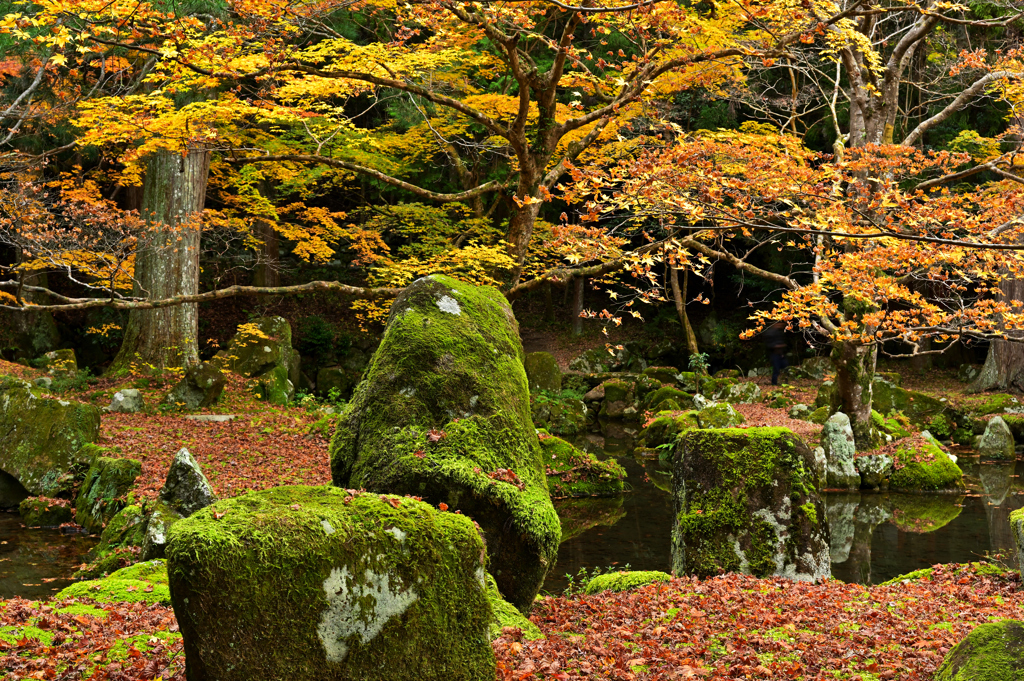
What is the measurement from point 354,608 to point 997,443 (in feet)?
51.3

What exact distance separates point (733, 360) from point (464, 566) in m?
22.9

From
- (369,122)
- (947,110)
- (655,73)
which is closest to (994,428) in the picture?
(947,110)

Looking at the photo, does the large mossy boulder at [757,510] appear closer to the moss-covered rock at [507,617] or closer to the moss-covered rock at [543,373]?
the moss-covered rock at [507,617]

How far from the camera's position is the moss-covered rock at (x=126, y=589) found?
5.41m

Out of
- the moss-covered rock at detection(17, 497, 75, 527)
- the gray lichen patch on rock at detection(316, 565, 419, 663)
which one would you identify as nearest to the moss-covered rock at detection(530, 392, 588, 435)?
the moss-covered rock at detection(17, 497, 75, 527)

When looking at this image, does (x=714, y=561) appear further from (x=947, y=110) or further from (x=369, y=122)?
(x=369, y=122)

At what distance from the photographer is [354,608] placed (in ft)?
10.4

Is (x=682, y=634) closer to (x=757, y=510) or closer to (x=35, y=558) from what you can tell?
(x=757, y=510)

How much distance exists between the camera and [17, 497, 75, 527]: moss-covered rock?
949 cm

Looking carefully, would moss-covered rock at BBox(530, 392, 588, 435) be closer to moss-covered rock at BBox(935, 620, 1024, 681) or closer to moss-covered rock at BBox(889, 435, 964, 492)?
moss-covered rock at BBox(889, 435, 964, 492)

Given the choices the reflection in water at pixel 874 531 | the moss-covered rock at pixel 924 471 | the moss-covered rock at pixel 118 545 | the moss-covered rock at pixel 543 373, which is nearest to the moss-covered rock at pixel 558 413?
the moss-covered rock at pixel 543 373

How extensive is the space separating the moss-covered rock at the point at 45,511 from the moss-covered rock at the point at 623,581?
6.95 metres

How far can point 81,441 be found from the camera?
10.6 m

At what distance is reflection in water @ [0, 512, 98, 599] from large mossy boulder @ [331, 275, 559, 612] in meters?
3.51
